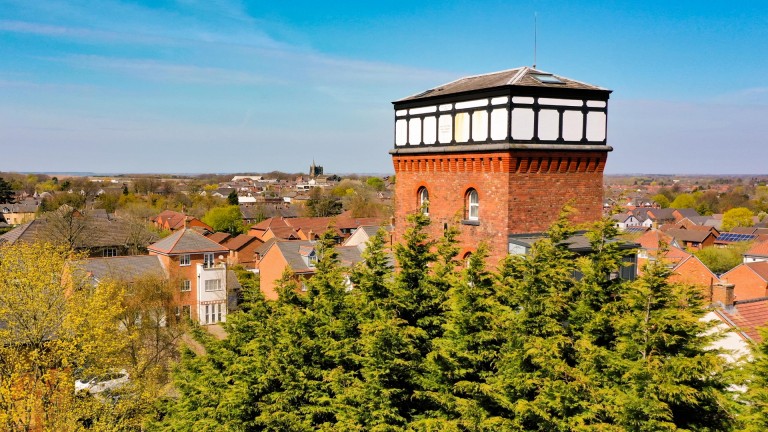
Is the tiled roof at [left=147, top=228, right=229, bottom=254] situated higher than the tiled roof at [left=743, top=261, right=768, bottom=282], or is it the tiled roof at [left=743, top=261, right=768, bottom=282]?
the tiled roof at [left=147, top=228, right=229, bottom=254]

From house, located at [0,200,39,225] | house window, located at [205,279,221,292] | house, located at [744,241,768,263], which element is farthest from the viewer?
house, located at [0,200,39,225]

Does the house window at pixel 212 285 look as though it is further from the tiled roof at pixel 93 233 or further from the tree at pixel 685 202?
the tree at pixel 685 202

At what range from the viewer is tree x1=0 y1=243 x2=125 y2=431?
62.5ft

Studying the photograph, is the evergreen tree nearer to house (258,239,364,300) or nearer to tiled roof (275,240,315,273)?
house (258,239,364,300)

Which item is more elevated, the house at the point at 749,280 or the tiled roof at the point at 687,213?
the tiled roof at the point at 687,213

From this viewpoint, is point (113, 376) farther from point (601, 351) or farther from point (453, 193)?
point (601, 351)

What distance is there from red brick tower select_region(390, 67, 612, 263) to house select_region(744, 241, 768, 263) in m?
53.6

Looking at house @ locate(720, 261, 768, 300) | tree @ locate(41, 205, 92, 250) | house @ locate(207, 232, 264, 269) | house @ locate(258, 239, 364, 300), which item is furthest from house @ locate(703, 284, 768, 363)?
house @ locate(207, 232, 264, 269)

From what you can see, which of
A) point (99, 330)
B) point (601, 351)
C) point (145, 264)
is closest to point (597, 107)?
point (601, 351)

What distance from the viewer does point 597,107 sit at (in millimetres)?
16641

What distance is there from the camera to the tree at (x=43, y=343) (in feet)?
62.5

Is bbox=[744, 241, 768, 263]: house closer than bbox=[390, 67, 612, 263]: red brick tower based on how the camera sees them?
No

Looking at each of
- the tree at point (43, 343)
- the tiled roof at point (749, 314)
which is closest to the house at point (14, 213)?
the tree at point (43, 343)

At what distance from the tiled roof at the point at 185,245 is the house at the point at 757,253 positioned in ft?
171
